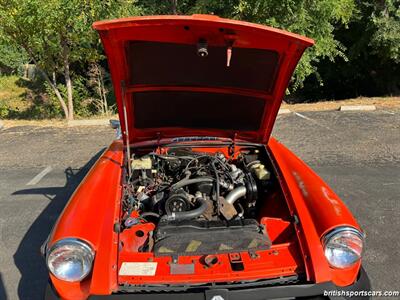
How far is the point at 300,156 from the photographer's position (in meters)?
6.41

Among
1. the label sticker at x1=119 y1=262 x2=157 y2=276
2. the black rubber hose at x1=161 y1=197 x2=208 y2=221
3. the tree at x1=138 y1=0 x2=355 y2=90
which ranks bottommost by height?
the tree at x1=138 y1=0 x2=355 y2=90

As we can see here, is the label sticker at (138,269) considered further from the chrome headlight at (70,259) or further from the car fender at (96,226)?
the chrome headlight at (70,259)

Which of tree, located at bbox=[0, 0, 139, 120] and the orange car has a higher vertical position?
the orange car

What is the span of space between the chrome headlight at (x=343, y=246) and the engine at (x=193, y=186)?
2.76ft

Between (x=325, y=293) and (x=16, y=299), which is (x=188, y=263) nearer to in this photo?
(x=325, y=293)

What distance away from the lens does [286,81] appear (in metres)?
3.16

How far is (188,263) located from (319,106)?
28.2 feet

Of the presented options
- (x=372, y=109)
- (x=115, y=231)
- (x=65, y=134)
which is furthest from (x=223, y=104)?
(x=372, y=109)

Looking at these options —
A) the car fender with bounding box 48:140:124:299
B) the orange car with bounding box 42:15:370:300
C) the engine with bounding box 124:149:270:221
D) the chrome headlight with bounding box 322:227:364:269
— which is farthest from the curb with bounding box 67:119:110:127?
the chrome headlight with bounding box 322:227:364:269

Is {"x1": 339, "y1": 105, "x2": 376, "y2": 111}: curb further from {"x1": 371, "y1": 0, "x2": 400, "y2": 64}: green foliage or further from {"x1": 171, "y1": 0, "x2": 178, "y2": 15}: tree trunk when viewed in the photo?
{"x1": 171, "y1": 0, "x2": 178, "y2": 15}: tree trunk

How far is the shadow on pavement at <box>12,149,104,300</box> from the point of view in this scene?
3.43 metres

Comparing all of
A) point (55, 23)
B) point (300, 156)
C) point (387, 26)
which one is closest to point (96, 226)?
point (300, 156)

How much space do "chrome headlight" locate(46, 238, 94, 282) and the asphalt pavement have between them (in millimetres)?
1153

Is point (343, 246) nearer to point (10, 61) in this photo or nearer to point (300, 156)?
point (300, 156)
